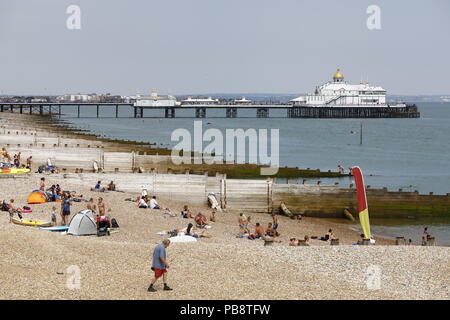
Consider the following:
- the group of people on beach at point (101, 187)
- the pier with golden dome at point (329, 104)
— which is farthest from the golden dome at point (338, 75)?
the group of people on beach at point (101, 187)

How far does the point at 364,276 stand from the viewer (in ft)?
49.6

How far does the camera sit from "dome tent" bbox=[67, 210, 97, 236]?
1845 centimetres

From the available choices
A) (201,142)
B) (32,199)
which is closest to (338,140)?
(201,142)

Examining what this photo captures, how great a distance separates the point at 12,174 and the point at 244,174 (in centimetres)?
1507

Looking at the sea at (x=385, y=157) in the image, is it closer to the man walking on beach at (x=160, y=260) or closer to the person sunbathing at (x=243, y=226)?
the person sunbathing at (x=243, y=226)

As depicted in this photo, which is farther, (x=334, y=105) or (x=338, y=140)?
(x=334, y=105)

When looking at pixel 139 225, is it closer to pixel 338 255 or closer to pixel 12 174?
pixel 338 255
